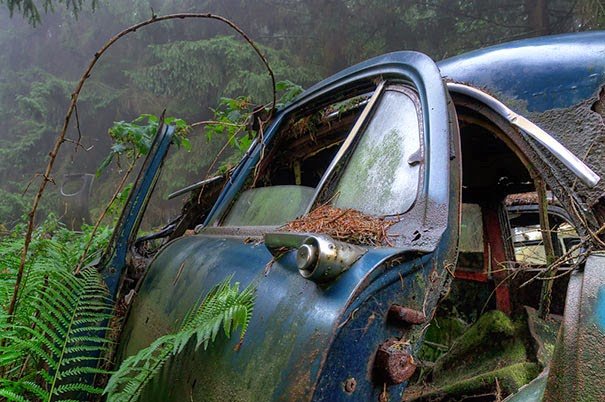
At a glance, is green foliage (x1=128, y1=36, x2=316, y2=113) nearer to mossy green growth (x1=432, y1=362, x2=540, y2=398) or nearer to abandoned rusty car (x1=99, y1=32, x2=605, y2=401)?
abandoned rusty car (x1=99, y1=32, x2=605, y2=401)

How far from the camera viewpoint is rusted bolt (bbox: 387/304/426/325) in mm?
1061

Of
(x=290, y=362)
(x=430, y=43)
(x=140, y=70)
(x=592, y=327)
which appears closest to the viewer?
(x=592, y=327)

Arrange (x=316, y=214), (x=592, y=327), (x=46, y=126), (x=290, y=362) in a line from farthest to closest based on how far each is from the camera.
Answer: (x=46, y=126)
(x=316, y=214)
(x=290, y=362)
(x=592, y=327)

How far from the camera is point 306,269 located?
1096 millimetres

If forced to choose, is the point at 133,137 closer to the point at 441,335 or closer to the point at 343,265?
the point at 441,335

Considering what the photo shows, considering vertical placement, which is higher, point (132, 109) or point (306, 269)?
point (132, 109)

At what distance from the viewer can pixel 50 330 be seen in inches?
69.7

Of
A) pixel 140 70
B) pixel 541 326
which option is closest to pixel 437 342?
pixel 541 326

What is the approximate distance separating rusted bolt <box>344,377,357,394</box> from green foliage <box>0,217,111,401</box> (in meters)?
1.06

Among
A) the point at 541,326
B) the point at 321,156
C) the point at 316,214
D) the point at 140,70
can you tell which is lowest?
the point at 541,326

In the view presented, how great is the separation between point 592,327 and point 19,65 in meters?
33.6

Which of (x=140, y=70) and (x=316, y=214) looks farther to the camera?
(x=140, y=70)

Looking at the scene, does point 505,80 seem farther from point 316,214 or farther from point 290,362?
point 290,362

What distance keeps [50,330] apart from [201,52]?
15.5 m
